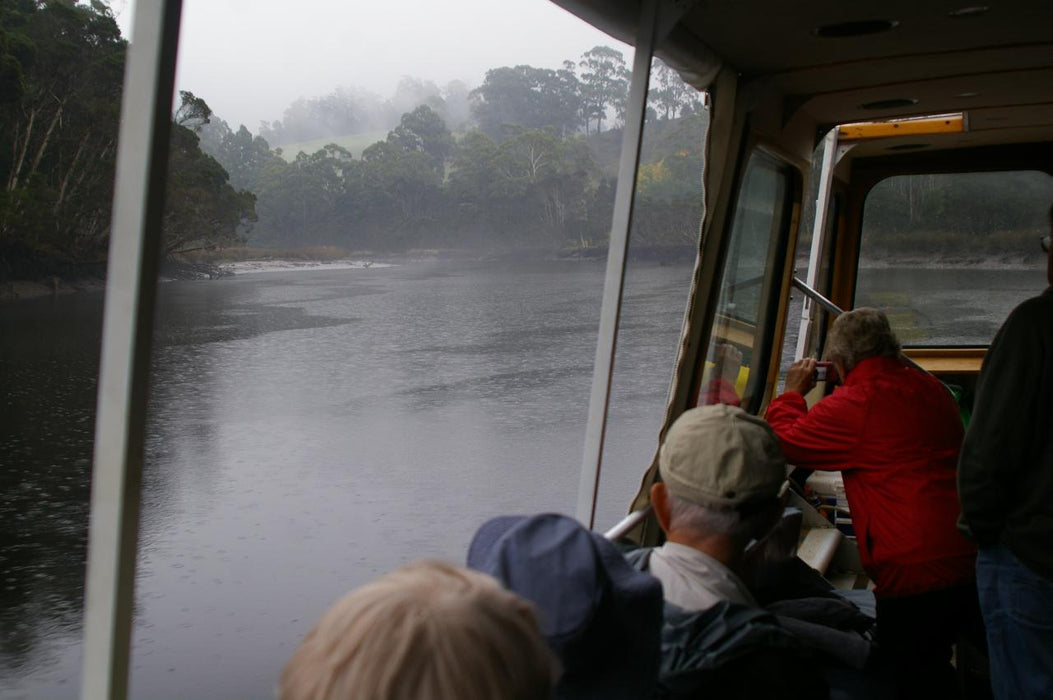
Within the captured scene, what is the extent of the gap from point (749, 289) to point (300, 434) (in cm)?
1355

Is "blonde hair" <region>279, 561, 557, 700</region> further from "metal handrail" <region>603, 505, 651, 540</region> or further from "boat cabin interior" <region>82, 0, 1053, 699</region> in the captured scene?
"metal handrail" <region>603, 505, 651, 540</region>

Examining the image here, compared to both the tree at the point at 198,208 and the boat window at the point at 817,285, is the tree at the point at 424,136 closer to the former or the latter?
the tree at the point at 198,208

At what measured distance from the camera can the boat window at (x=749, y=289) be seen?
2.97 meters

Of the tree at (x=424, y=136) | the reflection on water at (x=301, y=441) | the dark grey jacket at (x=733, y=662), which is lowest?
the reflection on water at (x=301, y=441)

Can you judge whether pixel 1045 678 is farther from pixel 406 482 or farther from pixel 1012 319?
pixel 406 482

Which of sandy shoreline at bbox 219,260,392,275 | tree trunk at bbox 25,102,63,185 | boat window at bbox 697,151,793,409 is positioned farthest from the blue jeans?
tree trunk at bbox 25,102,63,185

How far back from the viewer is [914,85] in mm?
2846

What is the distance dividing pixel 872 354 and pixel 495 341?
19721 mm

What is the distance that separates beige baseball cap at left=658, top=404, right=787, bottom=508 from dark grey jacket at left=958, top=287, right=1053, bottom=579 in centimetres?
50

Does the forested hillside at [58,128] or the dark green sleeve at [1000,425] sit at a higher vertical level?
the forested hillside at [58,128]

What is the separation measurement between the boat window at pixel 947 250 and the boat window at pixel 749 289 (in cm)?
144

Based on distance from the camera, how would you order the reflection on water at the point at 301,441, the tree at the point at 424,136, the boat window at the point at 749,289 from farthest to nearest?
the reflection on water at the point at 301,441 → the tree at the point at 424,136 → the boat window at the point at 749,289

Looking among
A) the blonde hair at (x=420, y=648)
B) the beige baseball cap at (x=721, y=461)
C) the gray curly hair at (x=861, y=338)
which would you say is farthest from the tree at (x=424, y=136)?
the blonde hair at (x=420, y=648)

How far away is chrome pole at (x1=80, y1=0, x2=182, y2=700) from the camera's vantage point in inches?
36.6
